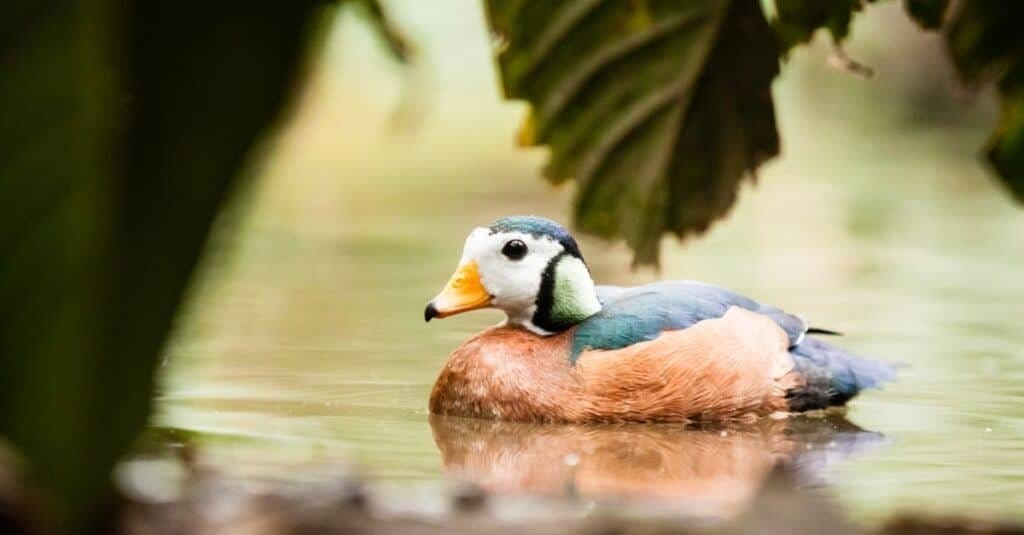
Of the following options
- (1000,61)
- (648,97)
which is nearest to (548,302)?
(648,97)

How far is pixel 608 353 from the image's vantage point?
5551 millimetres

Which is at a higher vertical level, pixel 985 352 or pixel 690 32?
pixel 690 32

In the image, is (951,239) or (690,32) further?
(951,239)

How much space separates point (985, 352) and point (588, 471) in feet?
7.71

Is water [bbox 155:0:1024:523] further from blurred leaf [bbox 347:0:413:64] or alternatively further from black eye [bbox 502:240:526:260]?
black eye [bbox 502:240:526:260]

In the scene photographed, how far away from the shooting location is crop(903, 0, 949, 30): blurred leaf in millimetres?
2730

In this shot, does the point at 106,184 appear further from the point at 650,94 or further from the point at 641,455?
the point at 641,455

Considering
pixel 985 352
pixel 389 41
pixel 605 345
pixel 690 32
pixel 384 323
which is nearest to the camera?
pixel 389 41

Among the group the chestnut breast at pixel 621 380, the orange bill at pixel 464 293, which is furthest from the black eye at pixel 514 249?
the chestnut breast at pixel 621 380

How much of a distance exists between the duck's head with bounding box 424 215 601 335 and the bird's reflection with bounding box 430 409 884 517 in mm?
465

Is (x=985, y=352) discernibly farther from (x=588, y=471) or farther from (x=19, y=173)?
(x=19, y=173)

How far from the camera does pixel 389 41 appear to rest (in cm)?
122

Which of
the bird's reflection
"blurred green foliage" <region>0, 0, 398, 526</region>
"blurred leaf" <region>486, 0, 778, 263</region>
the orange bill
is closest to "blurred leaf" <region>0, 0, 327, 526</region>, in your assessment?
"blurred green foliage" <region>0, 0, 398, 526</region>

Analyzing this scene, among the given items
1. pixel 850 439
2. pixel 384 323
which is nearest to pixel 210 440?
pixel 850 439
